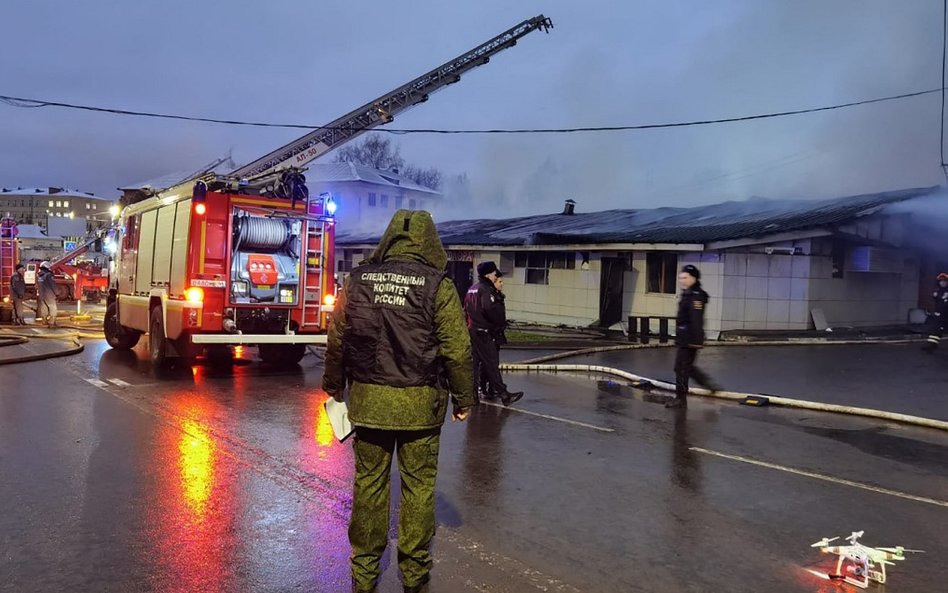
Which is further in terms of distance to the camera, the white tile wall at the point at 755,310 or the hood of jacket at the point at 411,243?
the white tile wall at the point at 755,310

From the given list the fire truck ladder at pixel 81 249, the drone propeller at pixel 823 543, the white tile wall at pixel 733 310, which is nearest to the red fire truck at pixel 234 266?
the fire truck ladder at pixel 81 249

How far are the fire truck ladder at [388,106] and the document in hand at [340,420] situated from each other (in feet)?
53.4

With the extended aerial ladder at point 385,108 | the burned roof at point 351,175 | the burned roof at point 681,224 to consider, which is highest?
the burned roof at point 351,175

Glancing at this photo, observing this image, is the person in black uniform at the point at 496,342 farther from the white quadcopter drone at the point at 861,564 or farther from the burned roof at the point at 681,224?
the burned roof at the point at 681,224

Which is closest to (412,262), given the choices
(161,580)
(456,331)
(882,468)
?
(456,331)

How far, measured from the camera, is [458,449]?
6.81 metres

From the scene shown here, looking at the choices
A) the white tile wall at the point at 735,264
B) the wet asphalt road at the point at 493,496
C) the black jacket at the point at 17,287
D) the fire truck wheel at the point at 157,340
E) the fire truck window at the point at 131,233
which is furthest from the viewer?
the black jacket at the point at 17,287

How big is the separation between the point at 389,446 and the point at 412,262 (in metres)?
0.98

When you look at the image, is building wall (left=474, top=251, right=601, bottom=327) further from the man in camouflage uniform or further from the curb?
the man in camouflage uniform

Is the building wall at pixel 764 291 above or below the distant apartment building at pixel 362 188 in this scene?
below

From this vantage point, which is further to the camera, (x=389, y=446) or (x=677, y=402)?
(x=677, y=402)

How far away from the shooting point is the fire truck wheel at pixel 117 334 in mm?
14406

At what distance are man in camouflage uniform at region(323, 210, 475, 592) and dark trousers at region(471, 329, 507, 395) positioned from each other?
17.6 feet

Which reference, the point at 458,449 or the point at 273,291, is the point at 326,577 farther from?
the point at 273,291
